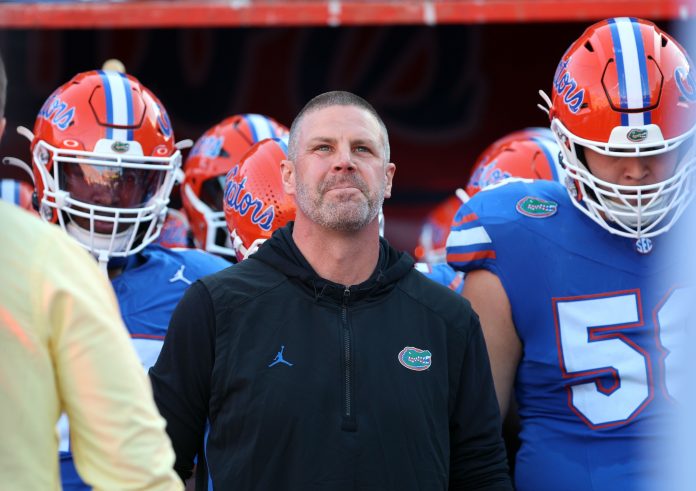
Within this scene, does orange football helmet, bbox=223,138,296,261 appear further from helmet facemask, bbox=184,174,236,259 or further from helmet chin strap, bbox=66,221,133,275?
helmet facemask, bbox=184,174,236,259

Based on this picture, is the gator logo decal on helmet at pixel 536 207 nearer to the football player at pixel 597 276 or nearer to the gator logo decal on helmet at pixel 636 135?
the football player at pixel 597 276

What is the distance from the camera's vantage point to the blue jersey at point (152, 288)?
3.29 m

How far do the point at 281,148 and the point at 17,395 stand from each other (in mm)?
2127

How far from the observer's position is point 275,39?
7.75m

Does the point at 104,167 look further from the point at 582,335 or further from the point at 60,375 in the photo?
the point at 60,375

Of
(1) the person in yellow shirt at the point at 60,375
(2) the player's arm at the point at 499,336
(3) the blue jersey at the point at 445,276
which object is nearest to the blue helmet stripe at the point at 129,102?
(3) the blue jersey at the point at 445,276

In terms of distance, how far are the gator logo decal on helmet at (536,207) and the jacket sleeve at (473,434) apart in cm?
62

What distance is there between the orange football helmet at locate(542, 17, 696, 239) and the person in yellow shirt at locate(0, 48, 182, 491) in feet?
5.56

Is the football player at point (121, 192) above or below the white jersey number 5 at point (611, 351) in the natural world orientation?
above

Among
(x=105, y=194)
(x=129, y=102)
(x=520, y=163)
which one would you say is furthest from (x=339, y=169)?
(x=520, y=163)

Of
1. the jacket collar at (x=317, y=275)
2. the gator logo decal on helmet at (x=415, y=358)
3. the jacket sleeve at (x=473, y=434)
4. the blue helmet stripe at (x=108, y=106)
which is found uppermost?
the blue helmet stripe at (x=108, y=106)

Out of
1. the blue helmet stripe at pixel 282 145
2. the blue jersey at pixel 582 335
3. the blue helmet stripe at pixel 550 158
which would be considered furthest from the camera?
the blue helmet stripe at pixel 550 158

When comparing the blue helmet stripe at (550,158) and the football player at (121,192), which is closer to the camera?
the football player at (121,192)

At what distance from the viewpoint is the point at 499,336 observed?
3.01 metres
